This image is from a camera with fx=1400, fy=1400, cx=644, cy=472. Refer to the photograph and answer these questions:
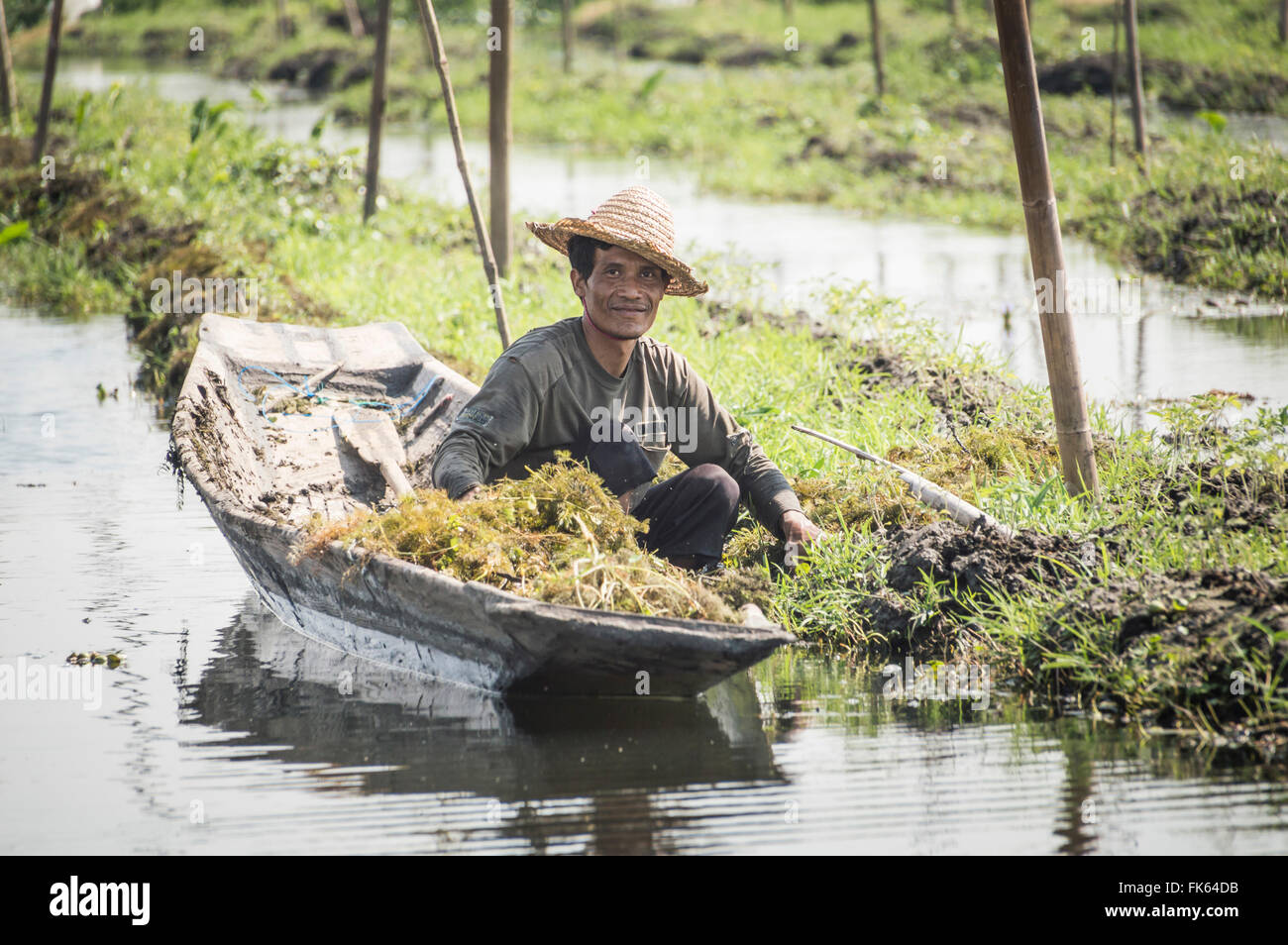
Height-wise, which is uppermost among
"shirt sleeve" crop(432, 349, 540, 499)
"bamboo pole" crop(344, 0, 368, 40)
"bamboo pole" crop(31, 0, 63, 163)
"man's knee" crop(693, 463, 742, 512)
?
"bamboo pole" crop(344, 0, 368, 40)

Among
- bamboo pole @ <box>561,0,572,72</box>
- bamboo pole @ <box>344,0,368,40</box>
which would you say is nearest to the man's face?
bamboo pole @ <box>561,0,572,72</box>

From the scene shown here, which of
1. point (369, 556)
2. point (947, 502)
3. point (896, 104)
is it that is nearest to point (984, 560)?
point (947, 502)

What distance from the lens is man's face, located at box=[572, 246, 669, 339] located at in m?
4.46

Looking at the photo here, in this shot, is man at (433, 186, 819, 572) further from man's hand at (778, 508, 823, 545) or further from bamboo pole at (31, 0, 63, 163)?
bamboo pole at (31, 0, 63, 163)

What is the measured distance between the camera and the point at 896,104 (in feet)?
60.2

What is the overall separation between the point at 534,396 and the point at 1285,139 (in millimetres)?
12993

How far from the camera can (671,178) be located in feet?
57.3

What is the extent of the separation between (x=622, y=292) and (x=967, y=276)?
702cm

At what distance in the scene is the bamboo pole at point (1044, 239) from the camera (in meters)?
4.52

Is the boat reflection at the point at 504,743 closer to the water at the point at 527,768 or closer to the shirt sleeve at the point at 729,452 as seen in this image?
the water at the point at 527,768

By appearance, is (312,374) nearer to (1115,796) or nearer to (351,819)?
(351,819)

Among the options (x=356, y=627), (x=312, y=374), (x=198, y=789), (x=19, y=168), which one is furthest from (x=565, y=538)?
(x=19, y=168)

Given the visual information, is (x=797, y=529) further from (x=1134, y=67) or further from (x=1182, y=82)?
(x=1182, y=82)

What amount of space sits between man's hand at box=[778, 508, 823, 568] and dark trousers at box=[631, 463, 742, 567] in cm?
19
